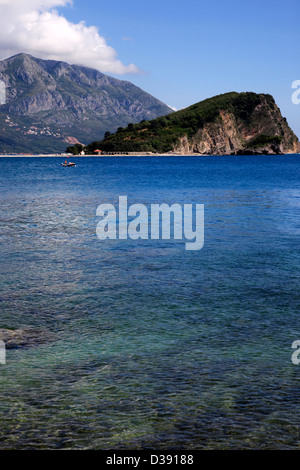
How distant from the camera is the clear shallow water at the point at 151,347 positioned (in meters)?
9.48

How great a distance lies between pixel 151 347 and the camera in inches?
538

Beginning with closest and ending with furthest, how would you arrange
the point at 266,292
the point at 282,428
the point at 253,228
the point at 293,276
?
1. the point at 282,428
2. the point at 266,292
3. the point at 293,276
4. the point at 253,228

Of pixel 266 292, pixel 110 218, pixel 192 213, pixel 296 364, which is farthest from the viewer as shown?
pixel 192 213

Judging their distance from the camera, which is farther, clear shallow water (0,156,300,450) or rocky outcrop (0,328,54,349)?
rocky outcrop (0,328,54,349)

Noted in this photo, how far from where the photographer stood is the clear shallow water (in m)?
9.48

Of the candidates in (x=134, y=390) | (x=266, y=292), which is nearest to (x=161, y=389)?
(x=134, y=390)

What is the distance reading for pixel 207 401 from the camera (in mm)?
10531

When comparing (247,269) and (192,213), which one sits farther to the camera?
(192,213)

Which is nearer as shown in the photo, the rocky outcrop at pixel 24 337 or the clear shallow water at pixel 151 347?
the clear shallow water at pixel 151 347

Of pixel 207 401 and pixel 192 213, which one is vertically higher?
pixel 192 213

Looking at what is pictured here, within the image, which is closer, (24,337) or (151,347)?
(151,347)

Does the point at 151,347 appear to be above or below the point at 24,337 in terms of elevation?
below

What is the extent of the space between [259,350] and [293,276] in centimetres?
915
